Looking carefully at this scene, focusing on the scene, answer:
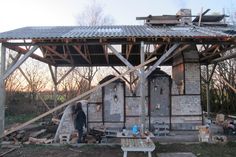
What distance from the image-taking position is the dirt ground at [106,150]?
8633 millimetres

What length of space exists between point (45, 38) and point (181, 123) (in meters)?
6.63

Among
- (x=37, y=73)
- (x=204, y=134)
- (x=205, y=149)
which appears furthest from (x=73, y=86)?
(x=205, y=149)

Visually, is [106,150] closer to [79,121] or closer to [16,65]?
[79,121]

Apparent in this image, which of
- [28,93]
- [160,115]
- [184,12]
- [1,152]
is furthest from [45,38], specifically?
[28,93]

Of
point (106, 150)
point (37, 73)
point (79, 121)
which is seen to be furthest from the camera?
point (37, 73)

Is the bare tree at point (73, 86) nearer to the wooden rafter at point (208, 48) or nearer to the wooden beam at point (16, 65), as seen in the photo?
the wooden rafter at point (208, 48)

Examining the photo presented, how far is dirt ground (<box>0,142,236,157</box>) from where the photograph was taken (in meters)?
8.63

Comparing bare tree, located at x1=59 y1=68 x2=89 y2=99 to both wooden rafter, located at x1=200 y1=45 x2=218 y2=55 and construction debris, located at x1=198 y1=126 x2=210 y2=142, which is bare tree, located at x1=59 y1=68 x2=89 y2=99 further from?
construction debris, located at x1=198 y1=126 x2=210 y2=142

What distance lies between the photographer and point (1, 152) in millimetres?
9047

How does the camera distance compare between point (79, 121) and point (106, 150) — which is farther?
point (79, 121)

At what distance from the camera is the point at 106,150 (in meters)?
9.23

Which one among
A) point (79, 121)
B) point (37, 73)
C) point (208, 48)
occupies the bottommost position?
point (79, 121)

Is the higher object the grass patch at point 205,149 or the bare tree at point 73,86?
the bare tree at point 73,86

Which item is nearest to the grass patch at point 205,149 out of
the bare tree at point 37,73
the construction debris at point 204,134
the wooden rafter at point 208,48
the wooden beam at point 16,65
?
the construction debris at point 204,134
